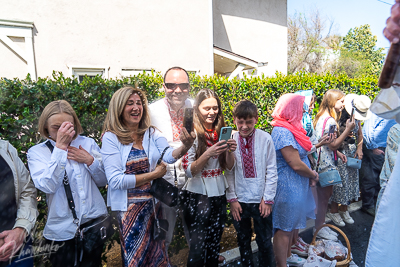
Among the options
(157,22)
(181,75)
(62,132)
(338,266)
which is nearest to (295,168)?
(338,266)

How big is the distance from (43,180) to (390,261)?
233cm

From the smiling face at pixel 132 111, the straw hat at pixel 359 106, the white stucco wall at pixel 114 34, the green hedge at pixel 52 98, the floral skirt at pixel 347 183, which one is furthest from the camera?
the white stucco wall at pixel 114 34

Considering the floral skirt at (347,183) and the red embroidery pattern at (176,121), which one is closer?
the red embroidery pattern at (176,121)

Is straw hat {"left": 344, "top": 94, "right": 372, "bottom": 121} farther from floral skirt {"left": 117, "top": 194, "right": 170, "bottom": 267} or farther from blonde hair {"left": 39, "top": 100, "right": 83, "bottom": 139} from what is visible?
blonde hair {"left": 39, "top": 100, "right": 83, "bottom": 139}

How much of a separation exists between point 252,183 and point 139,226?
126cm

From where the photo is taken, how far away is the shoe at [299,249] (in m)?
3.36

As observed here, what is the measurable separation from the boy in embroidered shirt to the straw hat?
2.36 meters

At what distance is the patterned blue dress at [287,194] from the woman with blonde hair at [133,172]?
1.20 m

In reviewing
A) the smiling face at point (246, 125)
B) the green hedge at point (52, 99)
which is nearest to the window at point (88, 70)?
the green hedge at point (52, 99)

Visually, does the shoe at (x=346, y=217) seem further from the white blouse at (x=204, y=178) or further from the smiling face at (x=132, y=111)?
the smiling face at (x=132, y=111)

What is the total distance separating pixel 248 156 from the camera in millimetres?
2738

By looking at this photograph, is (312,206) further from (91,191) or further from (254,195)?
(91,191)

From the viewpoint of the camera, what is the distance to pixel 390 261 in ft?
4.39

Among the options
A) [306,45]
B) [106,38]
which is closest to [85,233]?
[106,38]
